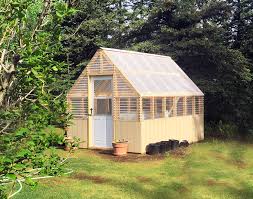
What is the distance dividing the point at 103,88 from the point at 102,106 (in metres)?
0.89

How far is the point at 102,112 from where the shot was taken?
758 inches

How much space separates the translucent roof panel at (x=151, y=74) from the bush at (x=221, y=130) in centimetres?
394

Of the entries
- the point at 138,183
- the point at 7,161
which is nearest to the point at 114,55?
the point at 138,183

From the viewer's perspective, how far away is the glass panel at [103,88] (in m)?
18.9

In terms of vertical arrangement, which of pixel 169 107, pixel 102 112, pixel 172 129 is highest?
pixel 169 107

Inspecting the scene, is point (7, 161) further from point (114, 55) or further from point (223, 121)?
point (223, 121)

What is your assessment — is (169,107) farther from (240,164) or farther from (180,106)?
(240,164)

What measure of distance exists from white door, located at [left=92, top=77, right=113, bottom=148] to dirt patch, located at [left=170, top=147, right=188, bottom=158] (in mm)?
3074

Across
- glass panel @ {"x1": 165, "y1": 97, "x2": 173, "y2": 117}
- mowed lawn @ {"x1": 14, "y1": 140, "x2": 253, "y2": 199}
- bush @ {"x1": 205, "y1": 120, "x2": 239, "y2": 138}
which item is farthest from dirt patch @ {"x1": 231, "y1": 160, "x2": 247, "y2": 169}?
bush @ {"x1": 205, "y1": 120, "x2": 239, "y2": 138}

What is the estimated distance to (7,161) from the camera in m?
3.04

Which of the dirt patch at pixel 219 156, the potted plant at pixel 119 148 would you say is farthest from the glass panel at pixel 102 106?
the dirt patch at pixel 219 156

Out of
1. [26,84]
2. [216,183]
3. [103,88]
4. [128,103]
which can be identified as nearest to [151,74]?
[103,88]

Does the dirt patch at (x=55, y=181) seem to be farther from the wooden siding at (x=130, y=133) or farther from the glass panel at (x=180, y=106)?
the glass panel at (x=180, y=106)

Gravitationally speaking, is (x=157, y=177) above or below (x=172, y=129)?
below
